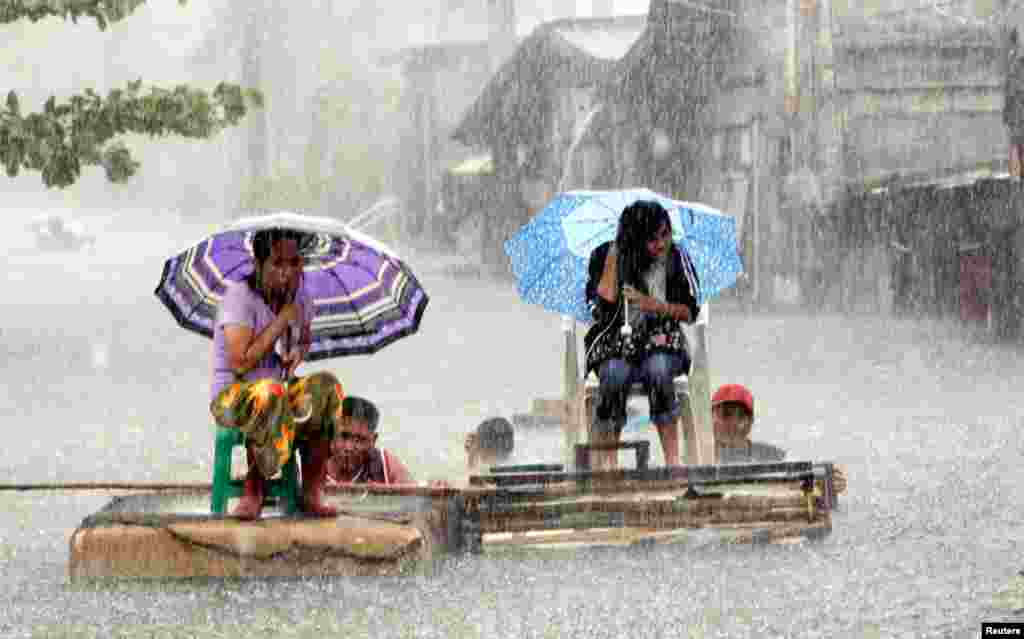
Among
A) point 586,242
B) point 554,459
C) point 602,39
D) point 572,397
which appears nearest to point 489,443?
point 572,397

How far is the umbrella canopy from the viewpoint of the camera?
9375 millimetres

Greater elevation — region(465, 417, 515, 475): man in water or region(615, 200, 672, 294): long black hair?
region(615, 200, 672, 294): long black hair

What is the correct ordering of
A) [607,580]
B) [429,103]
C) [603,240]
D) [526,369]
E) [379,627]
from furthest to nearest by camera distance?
[429,103], [526,369], [603,240], [607,580], [379,627]

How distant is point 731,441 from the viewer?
10547 mm

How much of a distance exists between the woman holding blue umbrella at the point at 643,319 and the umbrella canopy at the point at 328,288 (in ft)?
3.02

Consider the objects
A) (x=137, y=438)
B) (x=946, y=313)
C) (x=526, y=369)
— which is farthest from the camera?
(x=946, y=313)

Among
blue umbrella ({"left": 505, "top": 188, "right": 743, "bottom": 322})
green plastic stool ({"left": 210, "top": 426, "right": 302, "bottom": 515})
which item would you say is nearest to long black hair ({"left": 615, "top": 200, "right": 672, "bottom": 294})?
blue umbrella ({"left": 505, "top": 188, "right": 743, "bottom": 322})

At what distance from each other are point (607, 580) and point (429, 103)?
46.0 m

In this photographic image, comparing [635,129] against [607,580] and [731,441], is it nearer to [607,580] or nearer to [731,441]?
[731,441]

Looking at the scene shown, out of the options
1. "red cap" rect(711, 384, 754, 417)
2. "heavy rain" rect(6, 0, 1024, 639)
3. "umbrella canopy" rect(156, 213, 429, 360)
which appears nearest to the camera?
"heavy rain" rect(6, 0, 1024, 639)

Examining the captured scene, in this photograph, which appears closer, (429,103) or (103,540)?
(103,540)

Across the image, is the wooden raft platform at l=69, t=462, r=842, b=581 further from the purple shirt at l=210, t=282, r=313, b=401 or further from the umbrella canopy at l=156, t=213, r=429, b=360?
the umbrella canopy at l=156, t=213, r=429, b=360

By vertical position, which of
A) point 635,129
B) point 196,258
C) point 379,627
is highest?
point 635,129

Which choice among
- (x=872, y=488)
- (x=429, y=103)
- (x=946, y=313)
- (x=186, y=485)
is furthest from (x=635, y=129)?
(x=186, y=485)
